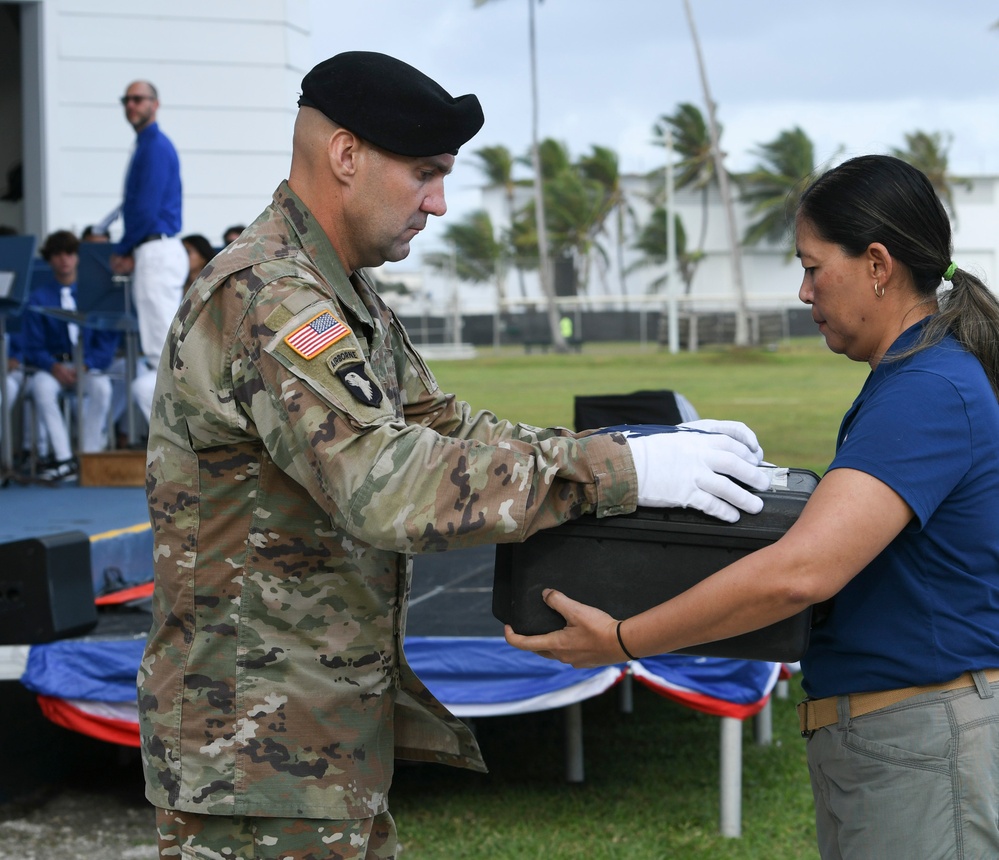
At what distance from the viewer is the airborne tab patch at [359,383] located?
1.57 m

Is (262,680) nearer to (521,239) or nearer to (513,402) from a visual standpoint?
(513,402)

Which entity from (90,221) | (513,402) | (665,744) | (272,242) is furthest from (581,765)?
(513,402)

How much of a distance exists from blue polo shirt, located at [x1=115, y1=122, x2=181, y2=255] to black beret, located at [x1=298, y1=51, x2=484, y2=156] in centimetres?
518

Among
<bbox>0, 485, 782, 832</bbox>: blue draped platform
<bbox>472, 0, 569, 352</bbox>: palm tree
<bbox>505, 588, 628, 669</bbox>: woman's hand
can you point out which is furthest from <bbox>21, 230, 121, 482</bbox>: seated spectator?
<bbox>472, 0, 569, 352</bbox>: palm tree

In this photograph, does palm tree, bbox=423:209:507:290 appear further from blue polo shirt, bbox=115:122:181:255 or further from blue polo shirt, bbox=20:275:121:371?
blue polo shirt, bbox=115:122:181:255

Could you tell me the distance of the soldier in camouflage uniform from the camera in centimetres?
156

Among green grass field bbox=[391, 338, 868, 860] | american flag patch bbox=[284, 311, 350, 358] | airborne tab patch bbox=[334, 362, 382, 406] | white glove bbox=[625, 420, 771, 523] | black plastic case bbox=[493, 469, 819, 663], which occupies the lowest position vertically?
green grass field bbox=[391, 338, 868, 860]

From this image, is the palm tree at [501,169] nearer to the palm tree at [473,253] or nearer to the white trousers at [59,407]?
the palm tree at [473,253]

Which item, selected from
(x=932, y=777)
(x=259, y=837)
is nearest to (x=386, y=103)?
(x=259, y=837)

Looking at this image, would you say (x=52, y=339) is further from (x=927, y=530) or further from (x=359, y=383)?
(x=927, y=530)

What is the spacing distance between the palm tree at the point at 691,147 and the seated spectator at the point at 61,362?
187 feet

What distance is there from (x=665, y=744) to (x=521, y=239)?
2407 inches

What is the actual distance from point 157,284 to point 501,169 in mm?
64576

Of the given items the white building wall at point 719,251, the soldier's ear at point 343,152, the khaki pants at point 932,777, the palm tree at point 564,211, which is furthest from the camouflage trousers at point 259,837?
the palm tree at point 564,211
